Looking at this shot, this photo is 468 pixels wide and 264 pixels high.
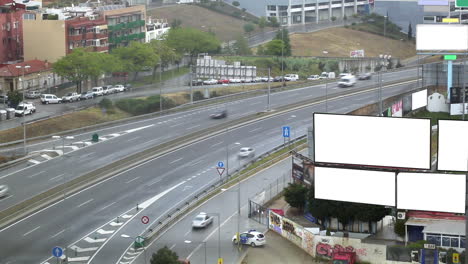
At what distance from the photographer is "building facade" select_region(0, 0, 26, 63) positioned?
95.8m

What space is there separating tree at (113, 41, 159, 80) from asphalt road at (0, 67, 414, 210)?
49.8 feet

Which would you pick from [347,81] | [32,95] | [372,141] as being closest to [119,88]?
[32,95]

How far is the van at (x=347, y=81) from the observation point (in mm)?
94750

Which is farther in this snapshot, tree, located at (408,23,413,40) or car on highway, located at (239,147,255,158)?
tree, located at (408,23,413,40)

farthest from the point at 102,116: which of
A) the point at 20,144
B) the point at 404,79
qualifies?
the point at 404,79

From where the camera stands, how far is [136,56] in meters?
98.2

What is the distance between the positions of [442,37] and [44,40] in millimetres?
41518

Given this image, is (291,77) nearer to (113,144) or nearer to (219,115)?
(219,115)

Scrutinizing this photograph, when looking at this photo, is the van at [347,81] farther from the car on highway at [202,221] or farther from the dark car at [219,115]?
the car on highway at [202,221]

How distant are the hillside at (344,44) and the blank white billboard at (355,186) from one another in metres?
71.6

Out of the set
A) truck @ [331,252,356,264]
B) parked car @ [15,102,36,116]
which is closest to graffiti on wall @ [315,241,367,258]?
truck @ [331,252,356,264]

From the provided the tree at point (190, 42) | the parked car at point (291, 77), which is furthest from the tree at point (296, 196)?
the tree at point (190, 42)

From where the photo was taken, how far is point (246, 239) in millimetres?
45531

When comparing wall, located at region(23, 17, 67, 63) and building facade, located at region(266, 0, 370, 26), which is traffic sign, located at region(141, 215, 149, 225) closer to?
wall, located at region(23, 17, 67, 63)
